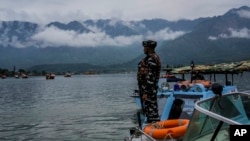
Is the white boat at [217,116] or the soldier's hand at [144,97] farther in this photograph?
the soldier's hand at [144,97]

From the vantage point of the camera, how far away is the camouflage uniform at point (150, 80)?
954 cm

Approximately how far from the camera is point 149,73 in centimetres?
958

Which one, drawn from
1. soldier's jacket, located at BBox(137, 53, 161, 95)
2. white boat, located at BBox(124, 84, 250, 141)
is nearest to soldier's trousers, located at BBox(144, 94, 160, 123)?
soldier's jacket, located at BBox(137, 53, 161, 95)

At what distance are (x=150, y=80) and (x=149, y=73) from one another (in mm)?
179

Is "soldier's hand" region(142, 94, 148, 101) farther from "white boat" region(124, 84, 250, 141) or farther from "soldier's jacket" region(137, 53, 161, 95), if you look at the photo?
"white boat" region(124, 84, 250, 141)

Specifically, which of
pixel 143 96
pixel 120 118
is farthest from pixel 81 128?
pixel 143 96

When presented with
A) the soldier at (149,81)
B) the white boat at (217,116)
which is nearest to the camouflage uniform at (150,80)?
the soldier at (149,81)

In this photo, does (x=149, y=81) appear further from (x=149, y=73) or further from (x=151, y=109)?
(x=151, y=109)

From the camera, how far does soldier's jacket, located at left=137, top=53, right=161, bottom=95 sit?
374 inches

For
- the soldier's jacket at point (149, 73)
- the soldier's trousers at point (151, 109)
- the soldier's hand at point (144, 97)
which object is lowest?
the soldier's trousers at point (151, 109)

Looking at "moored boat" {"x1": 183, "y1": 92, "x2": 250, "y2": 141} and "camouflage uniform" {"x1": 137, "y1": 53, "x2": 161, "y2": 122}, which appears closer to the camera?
"moored boat" {"x1": 183, "y1": 92, "x2": 250, "y2": 141}

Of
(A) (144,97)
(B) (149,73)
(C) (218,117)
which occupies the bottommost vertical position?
(A) (144,97)

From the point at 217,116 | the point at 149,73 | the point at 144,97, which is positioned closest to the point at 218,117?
the point at 217,116

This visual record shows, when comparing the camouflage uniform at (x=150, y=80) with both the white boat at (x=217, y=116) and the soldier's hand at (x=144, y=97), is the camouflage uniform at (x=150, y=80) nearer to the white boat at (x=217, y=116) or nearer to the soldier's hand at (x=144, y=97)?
the soldier's hand at (x=144, y=97)
